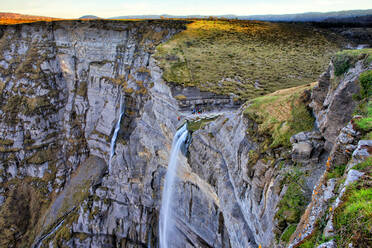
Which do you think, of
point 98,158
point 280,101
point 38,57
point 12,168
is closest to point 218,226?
point 280,101

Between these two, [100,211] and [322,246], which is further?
[100,211]

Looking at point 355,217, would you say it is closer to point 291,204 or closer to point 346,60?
point 291,204

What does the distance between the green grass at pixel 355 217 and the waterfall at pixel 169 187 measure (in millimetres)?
13871

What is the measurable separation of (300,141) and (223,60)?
23.2m

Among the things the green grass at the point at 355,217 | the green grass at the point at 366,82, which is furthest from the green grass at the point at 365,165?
the green grass at the point at 366,82

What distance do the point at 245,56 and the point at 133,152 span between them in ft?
64.6

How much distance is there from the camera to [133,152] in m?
29.7

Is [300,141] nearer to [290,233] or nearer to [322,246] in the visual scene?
[290,233]

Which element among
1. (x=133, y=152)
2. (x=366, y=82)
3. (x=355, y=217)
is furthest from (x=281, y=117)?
(x=133, y=152)

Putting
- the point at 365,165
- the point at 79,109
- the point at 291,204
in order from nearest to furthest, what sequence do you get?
the point at 365,165 < the point at 291,204 < the point at 79,109

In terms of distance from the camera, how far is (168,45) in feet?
→ 111

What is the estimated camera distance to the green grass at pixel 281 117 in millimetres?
10273

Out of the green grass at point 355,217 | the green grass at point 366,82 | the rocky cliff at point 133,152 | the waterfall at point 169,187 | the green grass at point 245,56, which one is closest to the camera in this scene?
the green grass at point 355,217

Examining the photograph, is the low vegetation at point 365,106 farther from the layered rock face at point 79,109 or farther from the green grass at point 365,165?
the layered rock face at point 79,109
